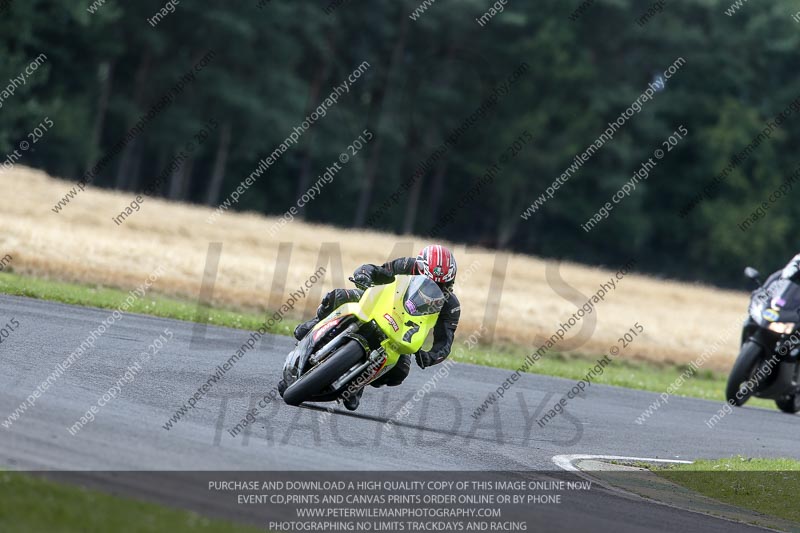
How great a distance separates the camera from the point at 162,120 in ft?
190

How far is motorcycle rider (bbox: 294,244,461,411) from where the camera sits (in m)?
11.1

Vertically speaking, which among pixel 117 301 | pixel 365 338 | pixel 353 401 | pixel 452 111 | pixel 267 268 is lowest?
pixel 353 401

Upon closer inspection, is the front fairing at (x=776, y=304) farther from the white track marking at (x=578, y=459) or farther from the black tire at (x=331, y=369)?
the black tire at (x=331, y=369)

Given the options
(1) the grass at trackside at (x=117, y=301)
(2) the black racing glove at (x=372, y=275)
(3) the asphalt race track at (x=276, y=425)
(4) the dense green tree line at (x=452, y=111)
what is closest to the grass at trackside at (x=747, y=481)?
(3) the asphalt race track at (x=276, y=425)

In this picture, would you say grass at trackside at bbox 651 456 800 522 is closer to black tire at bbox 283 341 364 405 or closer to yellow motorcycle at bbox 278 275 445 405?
yellow motorcycle at bbox 278 275 445 405

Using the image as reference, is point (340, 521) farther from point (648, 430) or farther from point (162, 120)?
point (162, 120)

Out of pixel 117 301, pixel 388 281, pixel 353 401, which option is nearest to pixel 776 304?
pixel 388 281

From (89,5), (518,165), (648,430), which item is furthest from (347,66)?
(648,430)

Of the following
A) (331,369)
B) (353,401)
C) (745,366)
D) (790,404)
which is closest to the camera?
(331,369)

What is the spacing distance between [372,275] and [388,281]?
0.53ft

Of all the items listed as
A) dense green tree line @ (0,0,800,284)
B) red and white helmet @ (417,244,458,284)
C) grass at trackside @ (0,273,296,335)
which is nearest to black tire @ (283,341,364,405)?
red and white helmet @ (417,244,458,284)

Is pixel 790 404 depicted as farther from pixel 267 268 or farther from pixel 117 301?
pixel 267 268

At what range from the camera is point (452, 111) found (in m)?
64.9

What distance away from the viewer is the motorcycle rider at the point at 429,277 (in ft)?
36.3
